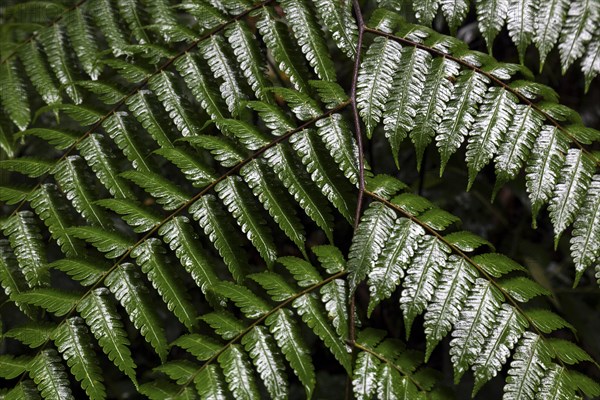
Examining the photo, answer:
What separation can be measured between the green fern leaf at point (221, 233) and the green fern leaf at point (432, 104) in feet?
1.29

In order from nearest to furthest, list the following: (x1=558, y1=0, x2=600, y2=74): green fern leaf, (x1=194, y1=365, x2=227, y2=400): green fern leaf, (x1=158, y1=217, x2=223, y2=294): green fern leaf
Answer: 1. (x1=194, y1=365, x2=227, y2=400): green fern leaf
2. (x1=158, y1=217, x2=223, y2=294): green fern leaf
3. (x1=558, y1=0, x2=600, y2=74): green fern leaf

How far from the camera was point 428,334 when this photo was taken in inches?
40.9

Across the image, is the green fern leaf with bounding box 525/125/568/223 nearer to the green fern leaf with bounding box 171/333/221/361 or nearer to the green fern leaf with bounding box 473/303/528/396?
the green fern leaf with bounding box 473/303/528/396

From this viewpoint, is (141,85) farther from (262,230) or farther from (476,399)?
(476,399)

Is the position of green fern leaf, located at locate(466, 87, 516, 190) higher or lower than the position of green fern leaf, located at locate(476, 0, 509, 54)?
lower

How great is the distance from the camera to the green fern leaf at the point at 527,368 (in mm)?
1009

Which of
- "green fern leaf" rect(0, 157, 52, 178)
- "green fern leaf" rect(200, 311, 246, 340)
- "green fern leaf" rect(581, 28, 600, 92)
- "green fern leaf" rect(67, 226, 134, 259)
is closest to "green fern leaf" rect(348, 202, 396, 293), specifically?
"green fern leaf" rect(200, 311, 246, 340)

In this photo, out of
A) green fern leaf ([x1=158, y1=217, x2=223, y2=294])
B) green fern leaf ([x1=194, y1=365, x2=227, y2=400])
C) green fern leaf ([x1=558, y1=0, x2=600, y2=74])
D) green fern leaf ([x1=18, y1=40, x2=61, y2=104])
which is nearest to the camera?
green fern leaf ([x1=194, y1=365, x2=227, y2=400])

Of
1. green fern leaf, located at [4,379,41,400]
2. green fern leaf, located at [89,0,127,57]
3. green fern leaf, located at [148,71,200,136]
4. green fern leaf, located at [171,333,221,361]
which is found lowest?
green fern leaf, located at [4,379,41,400]

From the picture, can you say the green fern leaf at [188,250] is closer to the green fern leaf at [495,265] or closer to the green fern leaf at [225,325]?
the green fern leaf at [225,325]

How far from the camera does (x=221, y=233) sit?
1137 millimetres

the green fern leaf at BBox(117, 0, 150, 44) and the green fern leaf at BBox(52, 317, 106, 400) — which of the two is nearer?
the green fern leaf at BBox(52, 317, 106, 400)

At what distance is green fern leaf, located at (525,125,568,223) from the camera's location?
1097 millimetres

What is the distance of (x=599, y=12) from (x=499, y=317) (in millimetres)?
682
